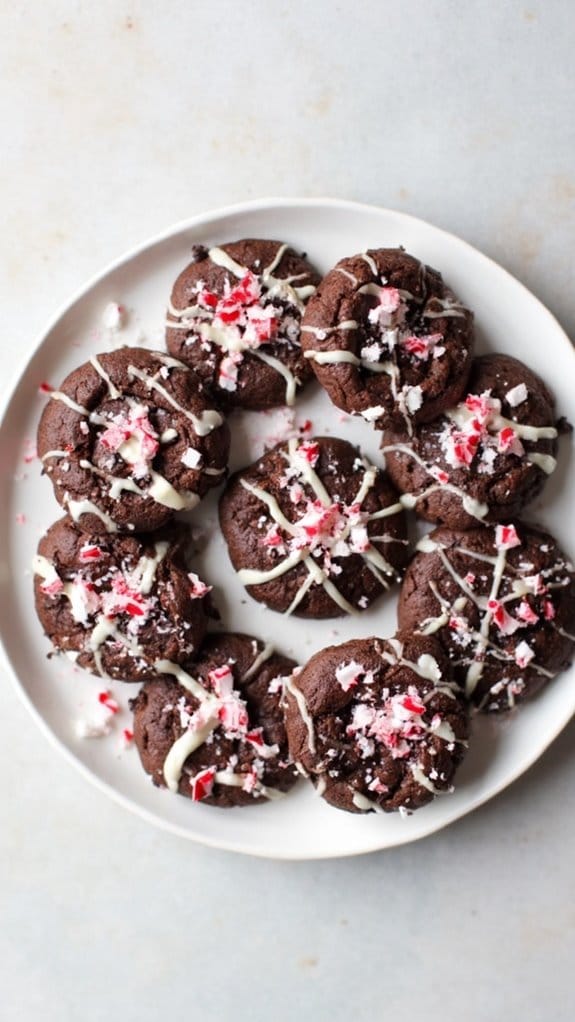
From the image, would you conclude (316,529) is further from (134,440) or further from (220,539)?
(134,440)

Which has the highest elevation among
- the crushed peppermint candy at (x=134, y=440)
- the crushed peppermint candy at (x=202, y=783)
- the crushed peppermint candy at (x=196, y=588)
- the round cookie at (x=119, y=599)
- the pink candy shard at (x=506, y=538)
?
the pink candy shard at (x=506, y=538)

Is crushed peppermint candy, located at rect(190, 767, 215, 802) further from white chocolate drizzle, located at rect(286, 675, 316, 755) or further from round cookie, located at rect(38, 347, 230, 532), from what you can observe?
round cookie, located at rect(38, 347, 230, 532)

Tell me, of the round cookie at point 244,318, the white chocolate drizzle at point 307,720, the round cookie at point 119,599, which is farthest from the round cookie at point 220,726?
the round cookie at point 244,318

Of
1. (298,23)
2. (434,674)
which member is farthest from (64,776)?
(298,23)

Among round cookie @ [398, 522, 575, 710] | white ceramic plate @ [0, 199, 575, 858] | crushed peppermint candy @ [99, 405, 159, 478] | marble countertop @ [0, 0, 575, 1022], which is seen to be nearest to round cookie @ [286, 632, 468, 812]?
round cookie @ [398, 522, 575, 710]

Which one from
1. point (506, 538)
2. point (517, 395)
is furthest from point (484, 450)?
point (506, 538)

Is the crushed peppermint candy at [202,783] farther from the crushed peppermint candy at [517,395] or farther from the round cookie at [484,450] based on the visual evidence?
the crushed peppermint candy at [517,395]
